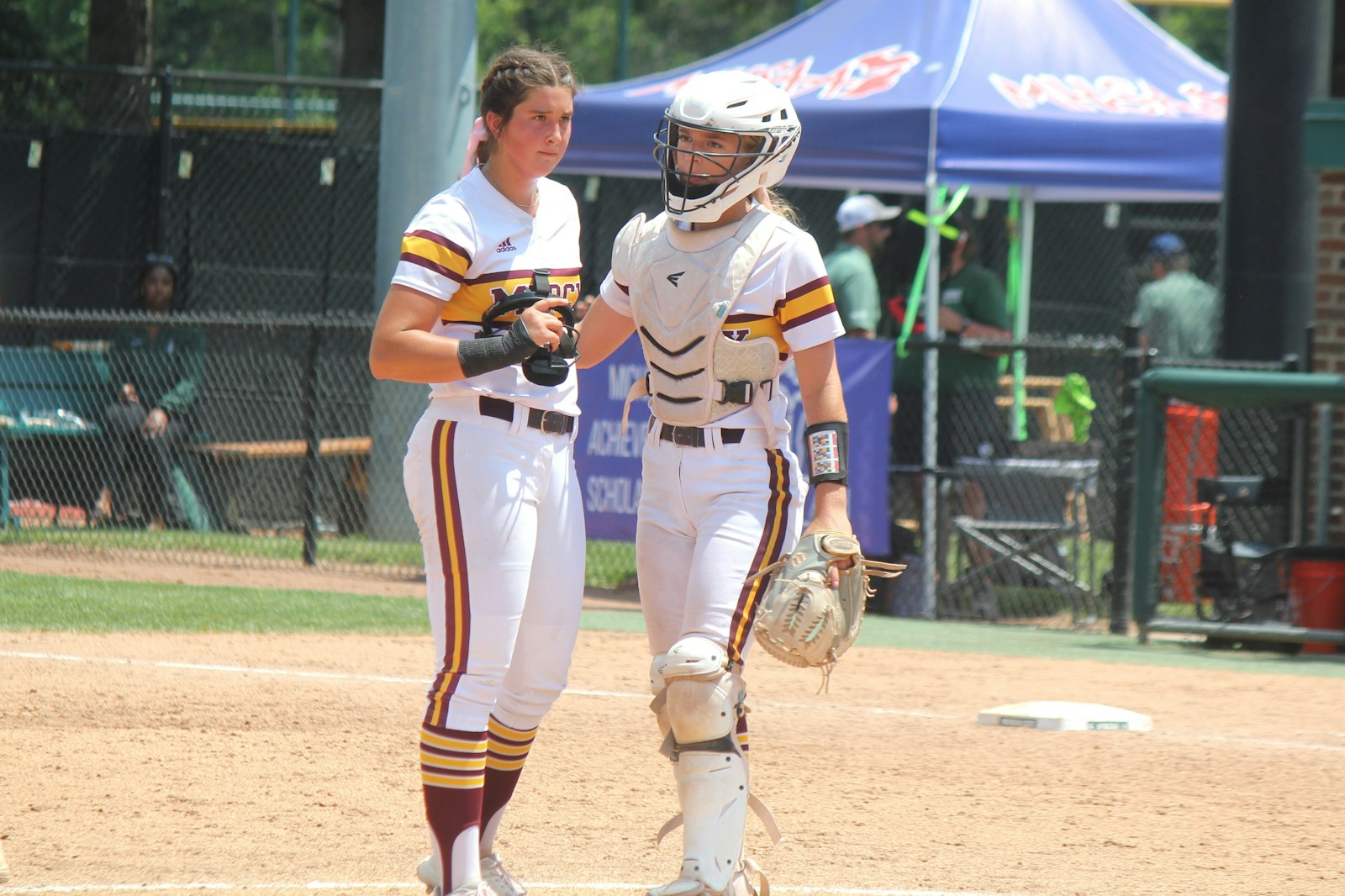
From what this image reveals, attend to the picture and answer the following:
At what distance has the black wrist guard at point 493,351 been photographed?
3857 millimetres

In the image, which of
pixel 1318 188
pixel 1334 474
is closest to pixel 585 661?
pixel 1334 474

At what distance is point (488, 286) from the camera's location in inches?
159

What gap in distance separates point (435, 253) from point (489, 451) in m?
0.47

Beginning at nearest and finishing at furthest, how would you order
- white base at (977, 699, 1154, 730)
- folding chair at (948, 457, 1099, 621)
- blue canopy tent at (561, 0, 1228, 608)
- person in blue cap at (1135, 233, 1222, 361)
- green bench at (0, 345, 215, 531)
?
white base at (977, 699, 1154, 730) < folding chair at (948, 457, 1099, 621) < blue canopy tent at (561, 0, 1228, 608) < green bench at (0, 345, 215, 531) < person in blue cap at (1135, 233, 1222, 361)

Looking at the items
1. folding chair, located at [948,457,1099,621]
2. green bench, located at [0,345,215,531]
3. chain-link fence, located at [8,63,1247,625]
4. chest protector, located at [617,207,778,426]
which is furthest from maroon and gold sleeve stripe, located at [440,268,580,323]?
green bench, located at [0,345,215,531]

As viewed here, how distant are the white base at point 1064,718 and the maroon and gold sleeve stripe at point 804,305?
3.33 m

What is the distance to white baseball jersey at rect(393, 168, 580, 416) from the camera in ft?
12.9

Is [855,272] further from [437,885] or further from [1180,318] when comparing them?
[437,885]

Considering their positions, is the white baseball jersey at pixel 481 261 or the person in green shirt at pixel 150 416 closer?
the white baseball jersey at pixel 481 261

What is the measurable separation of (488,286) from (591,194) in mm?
11720

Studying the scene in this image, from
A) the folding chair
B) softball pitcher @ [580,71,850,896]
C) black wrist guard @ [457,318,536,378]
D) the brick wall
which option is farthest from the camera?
the folding chair

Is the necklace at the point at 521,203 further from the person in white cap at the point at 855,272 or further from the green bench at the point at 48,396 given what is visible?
the green bench at the point at 48,396

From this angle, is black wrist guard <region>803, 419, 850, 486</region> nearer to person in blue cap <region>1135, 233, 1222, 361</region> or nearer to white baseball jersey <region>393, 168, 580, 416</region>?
white baseball jersey <region>393, 168, 580, 416</region>

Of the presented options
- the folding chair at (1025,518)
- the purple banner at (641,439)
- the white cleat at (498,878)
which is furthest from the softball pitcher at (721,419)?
the folding chair at (1025,518)
